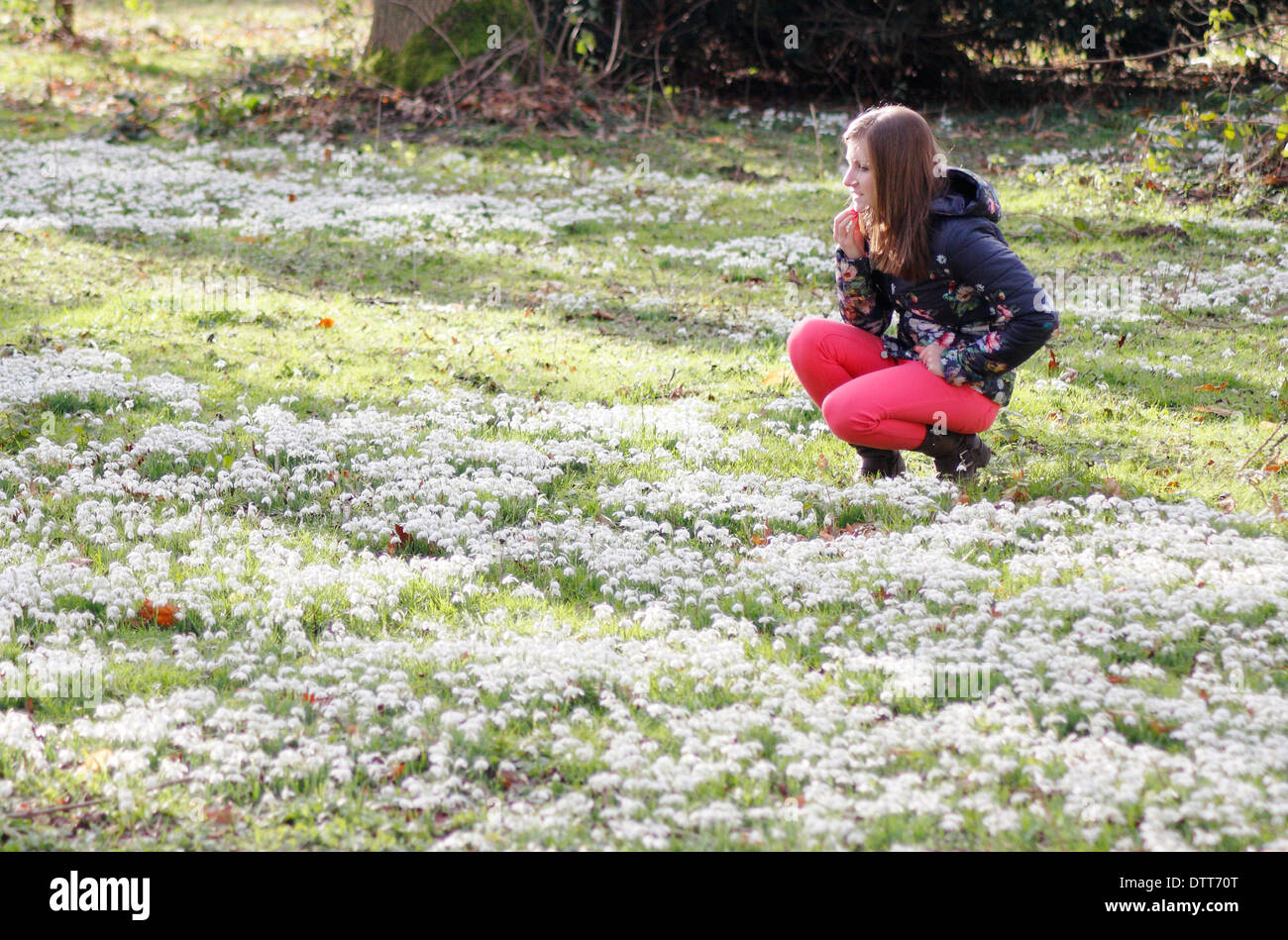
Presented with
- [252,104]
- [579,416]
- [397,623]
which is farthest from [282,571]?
[252,104]

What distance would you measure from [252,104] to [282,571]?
1504cm

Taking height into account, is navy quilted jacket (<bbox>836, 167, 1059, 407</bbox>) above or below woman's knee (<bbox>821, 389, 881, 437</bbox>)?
above

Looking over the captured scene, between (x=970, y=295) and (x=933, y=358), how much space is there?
396 millimetres

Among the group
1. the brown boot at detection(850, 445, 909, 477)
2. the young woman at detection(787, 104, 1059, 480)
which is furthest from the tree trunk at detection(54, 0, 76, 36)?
the brown boot at detection(850, 445, 909, 477)

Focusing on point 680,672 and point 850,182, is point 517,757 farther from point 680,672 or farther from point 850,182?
point 850,182

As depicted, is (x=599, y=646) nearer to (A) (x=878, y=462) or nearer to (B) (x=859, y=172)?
(A) (x=878, y=462)

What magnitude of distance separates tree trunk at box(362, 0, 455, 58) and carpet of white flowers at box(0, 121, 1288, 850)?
42.5 ft

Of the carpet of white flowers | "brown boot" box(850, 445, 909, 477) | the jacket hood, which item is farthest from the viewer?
"brown boot" box(850, 445, 909, 477)

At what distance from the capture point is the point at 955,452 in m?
6.71

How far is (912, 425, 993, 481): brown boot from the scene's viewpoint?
6648 millimetres

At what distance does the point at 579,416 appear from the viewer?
8.08 metres
